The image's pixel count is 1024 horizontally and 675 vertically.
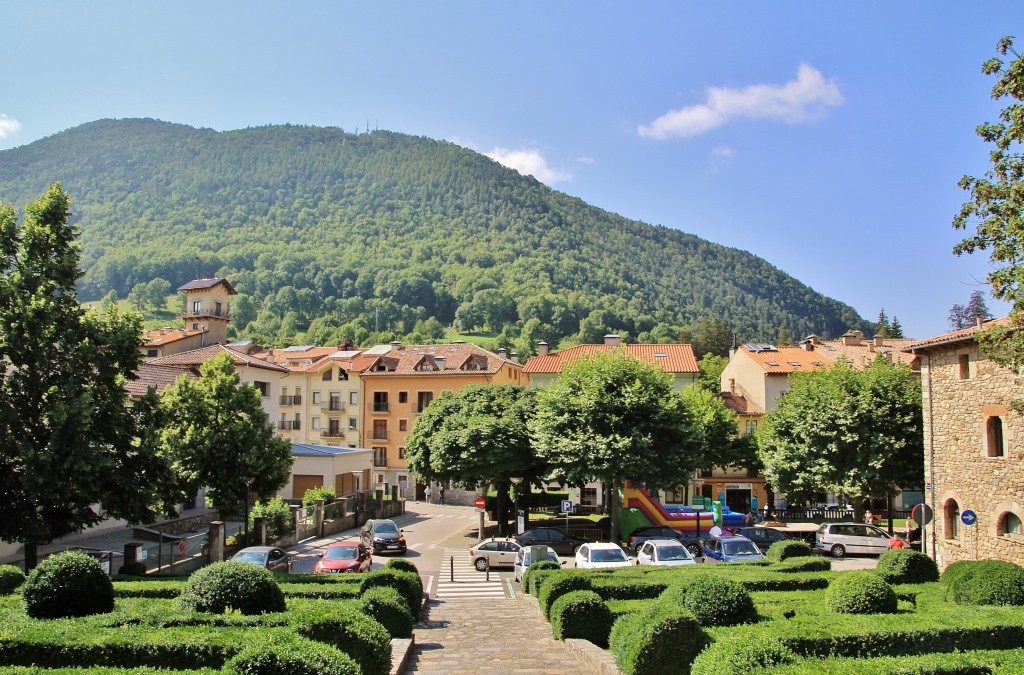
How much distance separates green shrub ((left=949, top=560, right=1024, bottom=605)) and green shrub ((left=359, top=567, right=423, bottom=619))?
39.9ft

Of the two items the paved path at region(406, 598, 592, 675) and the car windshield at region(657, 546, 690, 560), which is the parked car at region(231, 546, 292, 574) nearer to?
the paved path at region(406, 598, 592, 675)

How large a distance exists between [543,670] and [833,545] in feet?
87.0

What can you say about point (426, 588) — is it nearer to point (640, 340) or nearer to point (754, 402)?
point (754, 402)

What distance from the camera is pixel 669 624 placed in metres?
12.4

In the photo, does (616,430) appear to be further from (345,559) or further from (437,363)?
(437,363)

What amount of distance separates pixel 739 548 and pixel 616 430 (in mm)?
10248

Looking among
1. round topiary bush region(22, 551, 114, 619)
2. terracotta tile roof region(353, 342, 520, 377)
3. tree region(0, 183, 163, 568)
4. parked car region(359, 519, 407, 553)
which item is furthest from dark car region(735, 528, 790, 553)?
terracotta tile roof region(353, 342, 520, 377)

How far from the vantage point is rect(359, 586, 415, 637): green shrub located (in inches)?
623

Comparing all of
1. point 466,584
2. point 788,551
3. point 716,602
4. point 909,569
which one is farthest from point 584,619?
point 466,584

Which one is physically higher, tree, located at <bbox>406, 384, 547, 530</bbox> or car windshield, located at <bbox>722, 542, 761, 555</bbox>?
tree, located at <bbox>406, 384, 547, 530</bbox>

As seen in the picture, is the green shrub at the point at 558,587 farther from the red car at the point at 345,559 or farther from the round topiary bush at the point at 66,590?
the red car at the point at 345,559

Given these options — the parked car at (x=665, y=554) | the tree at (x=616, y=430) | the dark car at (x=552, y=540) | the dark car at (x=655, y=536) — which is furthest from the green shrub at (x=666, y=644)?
the tree at (x=616, y=430)

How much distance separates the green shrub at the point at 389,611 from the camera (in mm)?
15828

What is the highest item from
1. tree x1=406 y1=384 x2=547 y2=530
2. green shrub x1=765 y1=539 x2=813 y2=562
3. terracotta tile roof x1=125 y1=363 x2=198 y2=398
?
terracotta tile roof x1=125 y1=363 x2=198 y2=398
